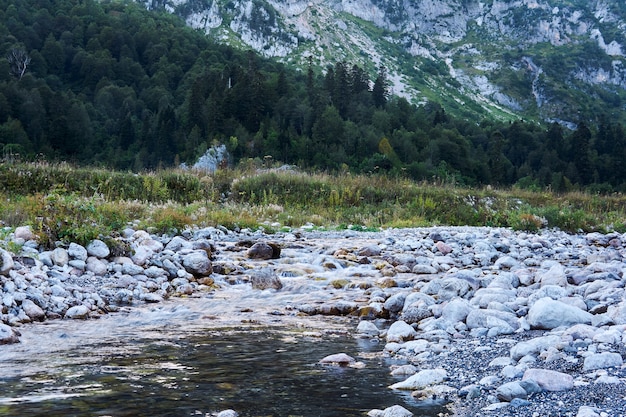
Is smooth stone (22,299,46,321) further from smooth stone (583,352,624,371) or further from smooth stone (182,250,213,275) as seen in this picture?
smooth stone (583,352,624,371)

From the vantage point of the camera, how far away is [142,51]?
107812 millimetres

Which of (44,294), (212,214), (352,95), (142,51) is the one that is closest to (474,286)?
(44,294)

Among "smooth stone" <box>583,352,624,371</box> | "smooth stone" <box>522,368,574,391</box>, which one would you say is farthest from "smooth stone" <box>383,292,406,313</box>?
"smooth stone" <box>522,368,574,391</box>

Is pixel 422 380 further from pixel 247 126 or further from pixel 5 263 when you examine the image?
pixel 247 126

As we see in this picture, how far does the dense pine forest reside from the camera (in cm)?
6134

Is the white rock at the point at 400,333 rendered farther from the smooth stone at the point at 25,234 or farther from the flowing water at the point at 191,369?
the smooth stone at the point at 25,234

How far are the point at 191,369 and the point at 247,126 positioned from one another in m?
62.7

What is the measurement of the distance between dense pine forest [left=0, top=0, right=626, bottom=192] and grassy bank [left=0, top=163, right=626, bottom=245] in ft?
87.6

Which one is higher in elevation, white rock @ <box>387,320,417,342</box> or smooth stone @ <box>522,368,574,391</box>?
smooth stone @ <box>522,368,574,391</box>

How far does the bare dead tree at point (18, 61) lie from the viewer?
86312mm

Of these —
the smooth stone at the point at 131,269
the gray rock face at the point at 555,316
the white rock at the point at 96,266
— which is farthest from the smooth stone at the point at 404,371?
the white rock at the point at 96,266

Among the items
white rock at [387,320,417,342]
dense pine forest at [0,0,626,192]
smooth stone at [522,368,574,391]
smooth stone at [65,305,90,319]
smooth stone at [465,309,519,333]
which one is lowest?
smooth stone at [65,305,90,319]

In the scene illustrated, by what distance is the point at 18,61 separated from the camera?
290 ft

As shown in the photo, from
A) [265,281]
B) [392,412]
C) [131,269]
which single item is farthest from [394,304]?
[131,269]
